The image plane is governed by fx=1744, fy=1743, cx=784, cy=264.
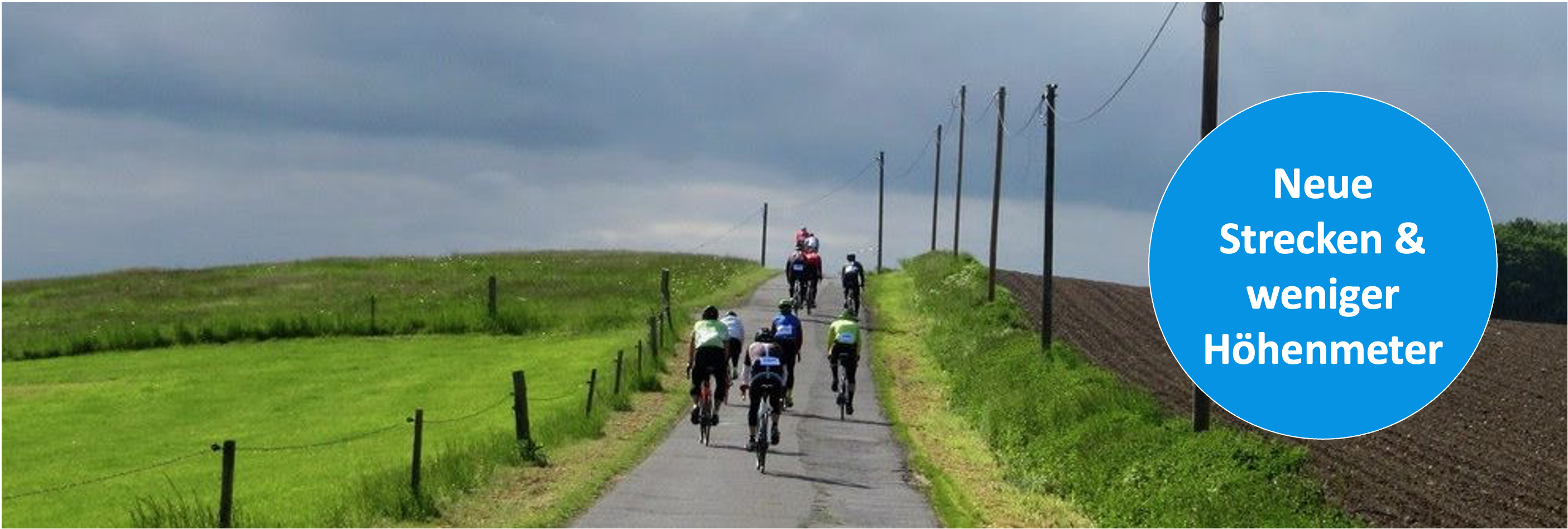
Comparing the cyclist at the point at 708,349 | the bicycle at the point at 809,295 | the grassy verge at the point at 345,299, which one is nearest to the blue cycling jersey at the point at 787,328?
the cyclist at the point at 708,349

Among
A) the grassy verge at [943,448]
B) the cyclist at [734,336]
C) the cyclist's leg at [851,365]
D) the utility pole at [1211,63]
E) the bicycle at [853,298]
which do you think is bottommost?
the grassy verge at [943,448]

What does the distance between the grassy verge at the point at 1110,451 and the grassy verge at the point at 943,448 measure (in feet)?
0.74

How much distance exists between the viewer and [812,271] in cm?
4578

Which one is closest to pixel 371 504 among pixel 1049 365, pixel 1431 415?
pixel 1049 365

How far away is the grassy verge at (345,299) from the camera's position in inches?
2313

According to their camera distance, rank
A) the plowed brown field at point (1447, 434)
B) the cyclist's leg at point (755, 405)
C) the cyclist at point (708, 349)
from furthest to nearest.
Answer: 1. the plowed brown field at point (1447, 434)
2. the cyclist at point (708, 349)
3. the cyclist's leg at point (755, 405)

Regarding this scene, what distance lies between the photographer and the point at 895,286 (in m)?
64.2

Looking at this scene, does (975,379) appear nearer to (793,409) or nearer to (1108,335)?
(793,409)

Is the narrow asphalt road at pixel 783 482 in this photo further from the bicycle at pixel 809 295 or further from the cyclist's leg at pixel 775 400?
the bicycle at pixel 809 295

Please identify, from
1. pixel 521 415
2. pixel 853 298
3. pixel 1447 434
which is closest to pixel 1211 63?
pixel 521 415

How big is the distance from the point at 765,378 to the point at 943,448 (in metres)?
6.03

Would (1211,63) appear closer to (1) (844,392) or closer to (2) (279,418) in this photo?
(1) (844,392)

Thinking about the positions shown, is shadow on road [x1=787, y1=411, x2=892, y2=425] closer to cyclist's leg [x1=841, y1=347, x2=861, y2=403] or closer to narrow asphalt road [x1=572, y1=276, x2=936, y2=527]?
narrow asphalt road [x1=572, y1=276, x2=936, y2=527]

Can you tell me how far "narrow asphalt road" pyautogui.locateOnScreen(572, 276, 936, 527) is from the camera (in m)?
19.3
